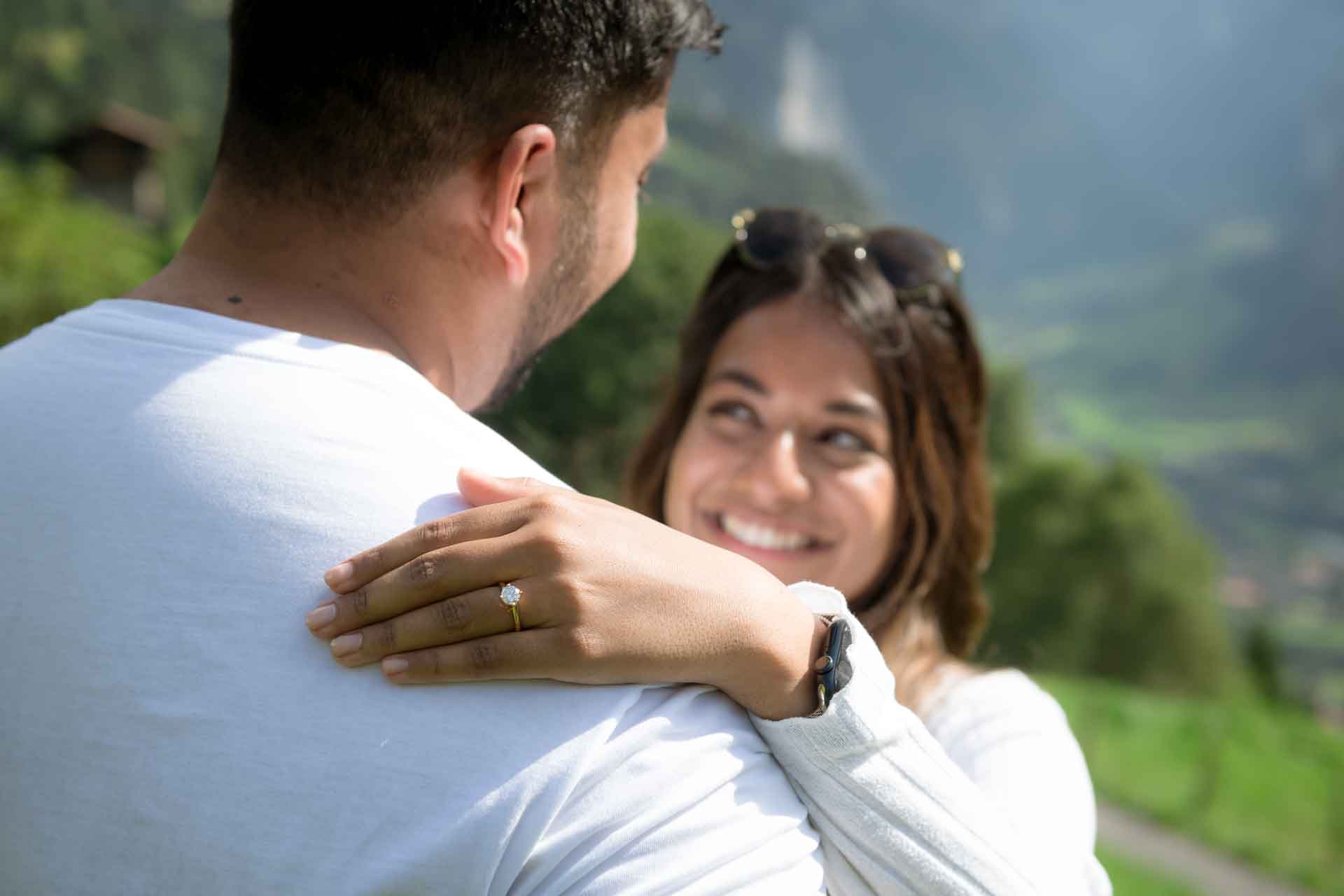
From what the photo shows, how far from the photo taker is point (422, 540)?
1.28 m

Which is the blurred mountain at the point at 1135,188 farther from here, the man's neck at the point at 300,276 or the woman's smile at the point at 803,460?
the man's neck at the point at 300,276

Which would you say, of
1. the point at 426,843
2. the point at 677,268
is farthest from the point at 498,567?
the point at 677,268

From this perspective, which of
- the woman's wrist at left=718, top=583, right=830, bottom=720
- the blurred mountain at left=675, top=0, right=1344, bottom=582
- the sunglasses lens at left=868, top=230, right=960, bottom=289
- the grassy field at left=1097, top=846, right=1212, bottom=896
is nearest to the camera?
the woman's wrist at left=718, top=583, right=830, bottom=720

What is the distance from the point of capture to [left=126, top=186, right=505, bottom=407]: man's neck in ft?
4.86

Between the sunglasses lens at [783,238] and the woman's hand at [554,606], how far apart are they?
1847mm

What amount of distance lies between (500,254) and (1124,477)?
40327 millimetres

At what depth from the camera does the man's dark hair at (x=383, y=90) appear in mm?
1504

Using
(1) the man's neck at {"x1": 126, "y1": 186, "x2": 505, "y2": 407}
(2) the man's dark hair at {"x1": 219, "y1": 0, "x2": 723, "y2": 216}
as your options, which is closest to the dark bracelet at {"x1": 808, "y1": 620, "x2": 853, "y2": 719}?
(1) the man's neck at {"x1": 126, "y1": 186, "x2": 505, "y2": 407}

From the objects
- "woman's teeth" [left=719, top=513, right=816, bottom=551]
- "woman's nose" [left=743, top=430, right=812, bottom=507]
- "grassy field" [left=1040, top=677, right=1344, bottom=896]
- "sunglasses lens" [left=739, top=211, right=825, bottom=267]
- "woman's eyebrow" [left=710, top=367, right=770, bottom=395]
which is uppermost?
"sunglasses lens" [left=739, top=211, right=825, bottom=267]

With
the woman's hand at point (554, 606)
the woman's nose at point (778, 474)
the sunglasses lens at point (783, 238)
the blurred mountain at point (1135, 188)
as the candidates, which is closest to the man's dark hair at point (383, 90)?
the woman's hand at point (554, 606)

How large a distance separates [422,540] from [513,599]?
122mm

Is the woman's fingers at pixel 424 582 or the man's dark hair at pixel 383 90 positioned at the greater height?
the man's dark hair at pixel 383 90

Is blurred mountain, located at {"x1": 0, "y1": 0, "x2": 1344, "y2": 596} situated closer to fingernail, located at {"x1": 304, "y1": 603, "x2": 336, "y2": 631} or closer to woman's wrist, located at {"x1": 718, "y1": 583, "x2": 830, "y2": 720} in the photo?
woman's wrist, located at {"x1": 718, "y1": 583, "x2": 830, "y2": 720}

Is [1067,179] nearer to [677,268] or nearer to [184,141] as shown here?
[184,141]
